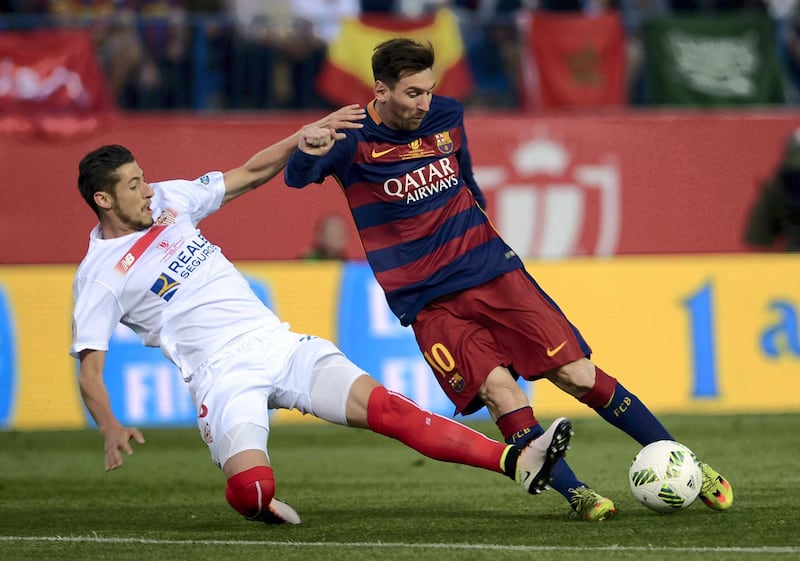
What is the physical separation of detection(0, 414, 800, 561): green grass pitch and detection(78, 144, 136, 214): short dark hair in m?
1.59

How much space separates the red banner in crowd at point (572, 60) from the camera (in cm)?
1437

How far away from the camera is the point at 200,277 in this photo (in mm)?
6742

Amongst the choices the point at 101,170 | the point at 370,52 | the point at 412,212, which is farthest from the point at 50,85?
the point at 412,212

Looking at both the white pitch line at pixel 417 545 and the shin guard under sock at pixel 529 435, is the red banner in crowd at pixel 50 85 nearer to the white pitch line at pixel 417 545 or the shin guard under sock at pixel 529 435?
the white pitch line at pixel 417 545

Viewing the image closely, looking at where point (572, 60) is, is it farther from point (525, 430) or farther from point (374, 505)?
point (525, 430)

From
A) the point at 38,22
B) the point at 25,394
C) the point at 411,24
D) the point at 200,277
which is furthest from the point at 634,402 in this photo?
the point at 38,22

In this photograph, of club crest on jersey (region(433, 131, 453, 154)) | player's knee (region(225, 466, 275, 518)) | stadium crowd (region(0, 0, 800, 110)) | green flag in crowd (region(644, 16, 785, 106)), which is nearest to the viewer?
player's knee (region(225, 466, 275, 518))

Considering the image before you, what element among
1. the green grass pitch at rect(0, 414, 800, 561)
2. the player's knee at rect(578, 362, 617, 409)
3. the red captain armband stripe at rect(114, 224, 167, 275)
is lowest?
the green grass pitch at rect(0, 414, 800, 561)

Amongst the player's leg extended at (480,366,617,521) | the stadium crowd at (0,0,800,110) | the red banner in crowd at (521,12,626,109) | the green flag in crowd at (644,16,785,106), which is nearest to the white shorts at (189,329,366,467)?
the player's leg extended at (480,366,617,521)

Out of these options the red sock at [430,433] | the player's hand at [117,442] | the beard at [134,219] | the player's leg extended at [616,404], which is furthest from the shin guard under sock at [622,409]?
the beard at [134,219]

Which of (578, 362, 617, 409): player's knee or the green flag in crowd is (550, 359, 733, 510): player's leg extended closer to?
(578, 362, 617, 409): player's knee

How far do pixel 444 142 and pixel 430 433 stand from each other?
4.87ft

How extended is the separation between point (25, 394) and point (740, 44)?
26.5 ft

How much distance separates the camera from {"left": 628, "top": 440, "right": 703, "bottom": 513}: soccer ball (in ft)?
20.5
